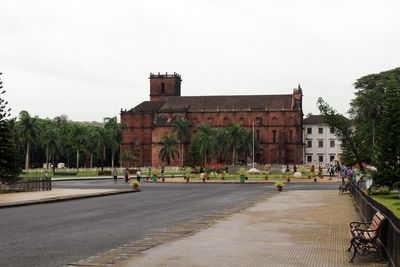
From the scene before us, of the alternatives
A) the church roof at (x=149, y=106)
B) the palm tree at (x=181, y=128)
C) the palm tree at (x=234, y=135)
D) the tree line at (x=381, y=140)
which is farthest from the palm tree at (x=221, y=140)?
the tree line at (x=381, y=140)

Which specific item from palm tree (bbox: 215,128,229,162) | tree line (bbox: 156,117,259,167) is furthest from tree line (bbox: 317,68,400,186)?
palm tree (bbox: 215,128,229,162)

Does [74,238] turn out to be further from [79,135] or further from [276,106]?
[276,106]

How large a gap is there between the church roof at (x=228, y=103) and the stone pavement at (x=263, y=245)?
10015 centimetres

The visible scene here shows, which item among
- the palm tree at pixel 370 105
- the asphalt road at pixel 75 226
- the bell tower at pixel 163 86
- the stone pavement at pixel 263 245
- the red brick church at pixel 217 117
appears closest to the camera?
the stone pavement at pixel 263 245

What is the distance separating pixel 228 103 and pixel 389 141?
91890 millimetres

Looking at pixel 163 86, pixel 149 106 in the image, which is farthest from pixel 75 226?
pixel 163 86

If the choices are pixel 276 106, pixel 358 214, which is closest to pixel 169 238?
pixel 358 214

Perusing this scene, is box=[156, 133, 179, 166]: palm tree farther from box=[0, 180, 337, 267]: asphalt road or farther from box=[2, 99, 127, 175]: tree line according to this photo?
box=[0, 180, 337, 267]: asphalt road

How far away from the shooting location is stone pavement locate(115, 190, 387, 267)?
928 cm

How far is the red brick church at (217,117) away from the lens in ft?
372

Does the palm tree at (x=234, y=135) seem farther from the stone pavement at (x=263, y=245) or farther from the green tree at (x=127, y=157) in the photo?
the stone pavement at (x=263, y=245)

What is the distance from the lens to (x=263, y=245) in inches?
439

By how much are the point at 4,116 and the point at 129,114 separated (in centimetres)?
8923

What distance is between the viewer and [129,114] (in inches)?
4860
